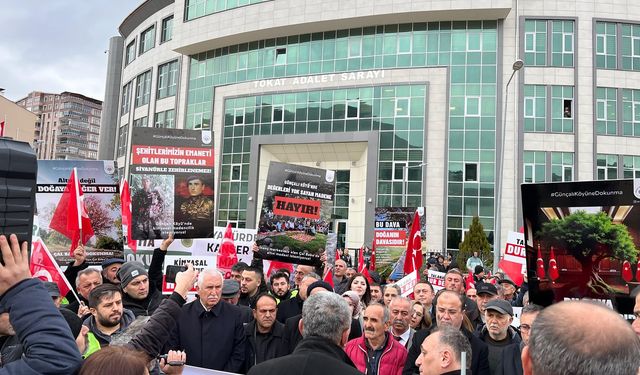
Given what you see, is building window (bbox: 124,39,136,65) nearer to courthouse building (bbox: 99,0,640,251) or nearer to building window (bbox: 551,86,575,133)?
courthouse building (bbox: 99,0,640,251)

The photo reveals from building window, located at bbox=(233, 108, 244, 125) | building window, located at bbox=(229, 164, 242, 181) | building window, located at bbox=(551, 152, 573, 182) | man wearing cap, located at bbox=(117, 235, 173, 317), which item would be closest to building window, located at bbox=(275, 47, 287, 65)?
building window, located at bbox=(233, 108, 244, 125)

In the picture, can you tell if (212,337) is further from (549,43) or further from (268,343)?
(549,43)

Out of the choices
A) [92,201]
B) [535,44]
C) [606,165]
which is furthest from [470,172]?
[92,201]

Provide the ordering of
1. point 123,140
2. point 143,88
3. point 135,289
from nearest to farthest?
point 135,289 → point 143,88 → point 123,140

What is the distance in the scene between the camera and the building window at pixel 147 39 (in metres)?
46.8

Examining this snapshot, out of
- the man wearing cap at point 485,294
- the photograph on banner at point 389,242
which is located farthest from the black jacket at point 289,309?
the photograph on banner at point 389,242

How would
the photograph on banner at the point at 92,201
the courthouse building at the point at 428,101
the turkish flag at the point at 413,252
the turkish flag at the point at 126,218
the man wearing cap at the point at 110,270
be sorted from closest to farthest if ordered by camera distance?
the man wearing cap at the point at 110,270
the turkish flag at the point at 126,218
the photograph on banner at the point at 92,201
the turkish flag at the point at 413,252
the courthouse building at the point at 428,101

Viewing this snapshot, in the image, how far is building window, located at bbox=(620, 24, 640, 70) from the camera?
3294 cm

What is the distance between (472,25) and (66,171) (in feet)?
96.1

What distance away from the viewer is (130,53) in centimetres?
5056

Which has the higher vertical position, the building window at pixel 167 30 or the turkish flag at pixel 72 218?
the building window at pixel 167 30

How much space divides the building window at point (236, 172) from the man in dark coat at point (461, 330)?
33720 millimetres

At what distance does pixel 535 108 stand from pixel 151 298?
30722 millimetres

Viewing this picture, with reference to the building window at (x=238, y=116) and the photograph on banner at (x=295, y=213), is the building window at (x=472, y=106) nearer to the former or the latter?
the building window at (x=238, y=116)
